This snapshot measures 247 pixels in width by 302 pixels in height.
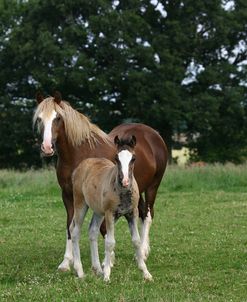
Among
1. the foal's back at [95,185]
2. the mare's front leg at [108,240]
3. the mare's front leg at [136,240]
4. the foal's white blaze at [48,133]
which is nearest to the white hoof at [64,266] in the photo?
the foal's back at [95,185]

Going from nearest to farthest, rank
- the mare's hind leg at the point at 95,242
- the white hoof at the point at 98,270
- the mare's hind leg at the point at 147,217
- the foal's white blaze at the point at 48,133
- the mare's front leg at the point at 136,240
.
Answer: the mare's front leg at the point at 136,240, the white hoof at the point at 98,270, the mare's hind leg at the point at 95,242, the foal's white blaze at the point at 48,133, the mare's hind leg at the point at 147,217

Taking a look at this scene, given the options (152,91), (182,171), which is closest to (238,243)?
(182,171)

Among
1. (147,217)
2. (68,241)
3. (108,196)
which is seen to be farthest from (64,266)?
(147,217)

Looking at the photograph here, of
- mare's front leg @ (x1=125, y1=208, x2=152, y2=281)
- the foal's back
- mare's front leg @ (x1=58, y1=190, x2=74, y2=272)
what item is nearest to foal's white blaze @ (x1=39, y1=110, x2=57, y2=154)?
the foal's back

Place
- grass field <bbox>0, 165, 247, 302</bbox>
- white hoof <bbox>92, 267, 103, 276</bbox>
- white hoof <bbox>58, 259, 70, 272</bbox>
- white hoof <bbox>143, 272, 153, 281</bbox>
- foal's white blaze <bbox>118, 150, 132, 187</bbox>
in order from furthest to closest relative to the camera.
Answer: white hoof <bbox>58, 259, 70, 272</bbox> < white hoof <bbox>92, 267, 103, 276</bbox> < white hoof <bbox>143, 272, 153, 281</bbox> < foal's white blaze <bbox>118, 150, 132, 187</bbox> < grass field <bbox>0, 165, 247, 302</bbox>

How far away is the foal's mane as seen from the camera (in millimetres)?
8500

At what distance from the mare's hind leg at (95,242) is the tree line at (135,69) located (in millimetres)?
27799

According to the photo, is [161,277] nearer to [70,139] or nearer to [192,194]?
[70,139]

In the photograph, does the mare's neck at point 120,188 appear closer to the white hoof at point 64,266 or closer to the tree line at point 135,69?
the white hoof at point 64,266

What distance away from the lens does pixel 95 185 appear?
25.3 ft

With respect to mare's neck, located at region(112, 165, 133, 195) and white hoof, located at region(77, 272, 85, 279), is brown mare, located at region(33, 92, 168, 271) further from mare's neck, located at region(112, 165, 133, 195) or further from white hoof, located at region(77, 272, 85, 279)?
mare's neck, located at region(112, 165, 133, 195)

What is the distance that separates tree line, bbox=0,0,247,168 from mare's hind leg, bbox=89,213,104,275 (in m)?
27.8

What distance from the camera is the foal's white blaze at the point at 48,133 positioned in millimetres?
8133

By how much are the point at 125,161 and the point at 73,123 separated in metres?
1.99
